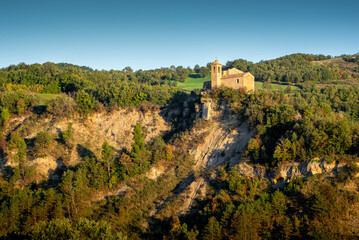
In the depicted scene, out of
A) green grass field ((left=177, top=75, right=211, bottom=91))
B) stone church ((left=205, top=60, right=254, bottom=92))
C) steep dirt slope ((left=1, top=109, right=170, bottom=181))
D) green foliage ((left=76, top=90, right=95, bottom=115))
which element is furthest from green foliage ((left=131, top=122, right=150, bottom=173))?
green grass field ((left=177, top=75, right=211, bottom=91))

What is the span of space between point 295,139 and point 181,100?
974 inches

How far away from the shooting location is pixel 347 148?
2919cm

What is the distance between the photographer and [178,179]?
3631 centimetres

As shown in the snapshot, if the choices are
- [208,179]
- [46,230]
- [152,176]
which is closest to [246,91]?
[208,179]

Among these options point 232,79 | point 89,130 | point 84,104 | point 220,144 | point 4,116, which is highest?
point 232,79

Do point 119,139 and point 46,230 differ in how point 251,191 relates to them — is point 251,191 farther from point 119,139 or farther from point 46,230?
point 119,139

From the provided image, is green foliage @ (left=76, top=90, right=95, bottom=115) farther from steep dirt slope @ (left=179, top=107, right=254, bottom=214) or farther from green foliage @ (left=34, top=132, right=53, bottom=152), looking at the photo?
steep dirt slope @ (left=179, top=107, right=254, bottom=214)

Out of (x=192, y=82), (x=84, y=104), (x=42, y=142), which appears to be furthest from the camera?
(x=192, y=82)

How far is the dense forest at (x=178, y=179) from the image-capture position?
82.3ft

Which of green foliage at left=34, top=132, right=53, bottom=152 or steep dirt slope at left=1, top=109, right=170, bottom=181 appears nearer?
green foliage at left=34, top=132, right=53, bottom=152

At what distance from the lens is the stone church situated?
42594 millimetres

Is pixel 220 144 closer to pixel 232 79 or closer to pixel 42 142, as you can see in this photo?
pixel 232 79

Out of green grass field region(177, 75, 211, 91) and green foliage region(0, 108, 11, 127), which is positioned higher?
green grass field region(177, 75, 211, 91)

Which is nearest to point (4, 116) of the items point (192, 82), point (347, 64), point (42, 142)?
point (42, 142)
